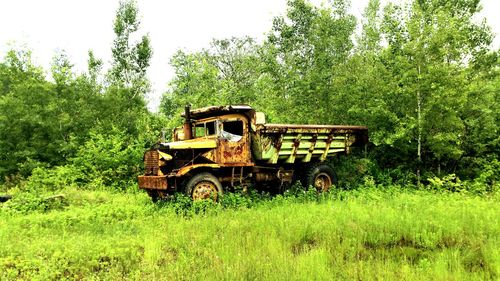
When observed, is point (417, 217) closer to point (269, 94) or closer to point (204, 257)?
point (204, 257)

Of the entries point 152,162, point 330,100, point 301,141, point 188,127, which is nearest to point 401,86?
point 330,100

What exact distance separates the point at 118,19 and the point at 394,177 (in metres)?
15.5

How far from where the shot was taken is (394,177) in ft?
39.0

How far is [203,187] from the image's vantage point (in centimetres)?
892

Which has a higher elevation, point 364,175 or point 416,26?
point 416,26

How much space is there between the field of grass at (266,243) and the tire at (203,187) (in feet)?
1.84

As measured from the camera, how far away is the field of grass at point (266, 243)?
4355 millimetres

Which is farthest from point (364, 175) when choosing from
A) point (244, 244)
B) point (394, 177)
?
point (244, 244)

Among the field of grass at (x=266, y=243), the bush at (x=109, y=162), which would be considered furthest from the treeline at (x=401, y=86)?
the bush at (x=109, y=162)

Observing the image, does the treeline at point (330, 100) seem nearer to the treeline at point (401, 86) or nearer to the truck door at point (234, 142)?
the treeline at point (401, 86)

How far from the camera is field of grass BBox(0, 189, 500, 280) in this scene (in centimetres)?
436

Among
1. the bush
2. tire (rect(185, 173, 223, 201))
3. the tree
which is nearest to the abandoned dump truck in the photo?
tire (rect(185, 173, 223, 201))

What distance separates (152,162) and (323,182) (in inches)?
195

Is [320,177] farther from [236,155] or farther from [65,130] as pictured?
[65,130]
